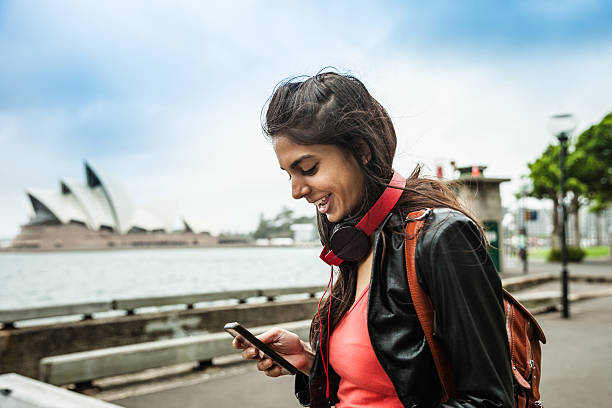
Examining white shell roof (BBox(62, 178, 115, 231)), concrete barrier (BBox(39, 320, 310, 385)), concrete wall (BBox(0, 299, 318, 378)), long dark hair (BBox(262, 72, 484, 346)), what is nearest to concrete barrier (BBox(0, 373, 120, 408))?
concrete barrier (BBox(39, 320, 310, 385))

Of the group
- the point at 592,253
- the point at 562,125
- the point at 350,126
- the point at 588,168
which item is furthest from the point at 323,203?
the point at 592,253

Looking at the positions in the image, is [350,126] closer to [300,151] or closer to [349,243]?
[300,151]

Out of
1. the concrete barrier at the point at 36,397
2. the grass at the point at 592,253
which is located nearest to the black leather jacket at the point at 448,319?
the concrete barrier at the point at 36,397

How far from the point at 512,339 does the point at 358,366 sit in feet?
1.25

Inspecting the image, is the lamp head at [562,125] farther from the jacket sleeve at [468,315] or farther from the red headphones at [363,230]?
the jacket sleeve at [468,315]

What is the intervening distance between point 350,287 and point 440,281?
0.46 m

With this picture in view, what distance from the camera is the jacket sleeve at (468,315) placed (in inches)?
38.8

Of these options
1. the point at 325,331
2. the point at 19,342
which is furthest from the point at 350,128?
the point at 19,342

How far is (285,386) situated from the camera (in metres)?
4.73

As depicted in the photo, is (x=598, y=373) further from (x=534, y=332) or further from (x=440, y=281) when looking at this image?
(x=440, y=281)

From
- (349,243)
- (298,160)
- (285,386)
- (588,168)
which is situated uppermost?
(588,168)

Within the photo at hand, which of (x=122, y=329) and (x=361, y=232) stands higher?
(x=361, y=232)

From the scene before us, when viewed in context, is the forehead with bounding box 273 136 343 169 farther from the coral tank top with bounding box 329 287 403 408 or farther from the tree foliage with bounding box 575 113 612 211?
the tree foliage with bounding box 575 113 612 211

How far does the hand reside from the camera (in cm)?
147
